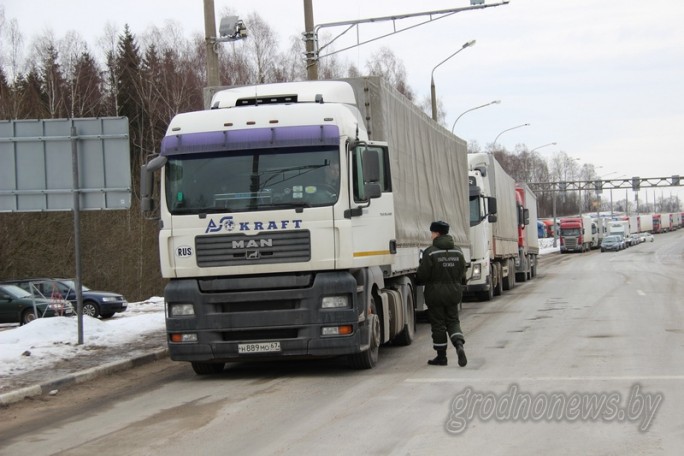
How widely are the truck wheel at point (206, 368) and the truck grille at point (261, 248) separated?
170cm

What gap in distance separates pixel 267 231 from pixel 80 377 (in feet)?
10.8

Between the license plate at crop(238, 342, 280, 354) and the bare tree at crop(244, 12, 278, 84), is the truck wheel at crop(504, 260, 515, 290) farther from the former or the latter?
the bare tree at crop(244, 12, 278, 84)

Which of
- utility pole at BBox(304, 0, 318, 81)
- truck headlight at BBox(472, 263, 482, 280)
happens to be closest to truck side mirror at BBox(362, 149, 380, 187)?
utility pole at BBox(304, 0, 318, 81)

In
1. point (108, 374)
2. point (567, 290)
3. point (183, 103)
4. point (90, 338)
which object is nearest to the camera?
point (108, 374)

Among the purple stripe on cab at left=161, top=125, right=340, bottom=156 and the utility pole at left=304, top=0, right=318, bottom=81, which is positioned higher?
the utility pole at left=304, top=0, right=318, bottom=81

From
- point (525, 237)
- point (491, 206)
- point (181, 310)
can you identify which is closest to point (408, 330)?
point (181, 310)

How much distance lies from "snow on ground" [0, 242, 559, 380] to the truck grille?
11.3 ft

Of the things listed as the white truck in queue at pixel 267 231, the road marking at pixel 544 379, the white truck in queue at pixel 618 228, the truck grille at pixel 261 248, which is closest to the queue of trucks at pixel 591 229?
the white truck in queue at pixel 618 228

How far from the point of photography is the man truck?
2294 cm

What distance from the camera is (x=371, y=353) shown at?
11.5 meters

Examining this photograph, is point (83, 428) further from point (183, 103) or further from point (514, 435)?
point (183, 103)

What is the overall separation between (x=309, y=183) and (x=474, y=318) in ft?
30.6

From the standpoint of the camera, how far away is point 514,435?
7168 mm

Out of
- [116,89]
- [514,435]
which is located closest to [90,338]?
[514,435]
